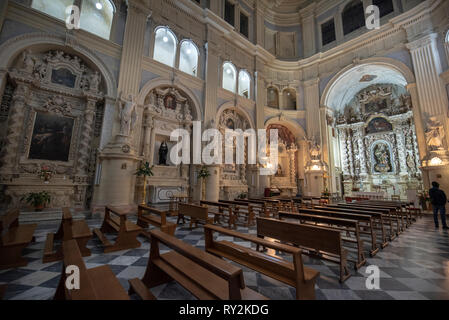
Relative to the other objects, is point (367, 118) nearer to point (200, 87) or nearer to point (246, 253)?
point (200, 87)

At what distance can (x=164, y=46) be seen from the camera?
11570 millimetres

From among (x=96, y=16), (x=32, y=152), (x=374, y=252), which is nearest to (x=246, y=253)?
(x=374, y=252)

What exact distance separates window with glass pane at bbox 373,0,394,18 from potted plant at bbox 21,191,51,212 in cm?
1948

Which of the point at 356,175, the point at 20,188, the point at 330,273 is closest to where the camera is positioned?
the point at 330,273

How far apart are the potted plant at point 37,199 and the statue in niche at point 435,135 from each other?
1536cm

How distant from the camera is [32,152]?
251 inches

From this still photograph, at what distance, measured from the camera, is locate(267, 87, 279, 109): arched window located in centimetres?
1539

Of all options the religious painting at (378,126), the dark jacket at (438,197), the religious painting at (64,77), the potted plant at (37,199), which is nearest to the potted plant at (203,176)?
the potted plant at (37,199)

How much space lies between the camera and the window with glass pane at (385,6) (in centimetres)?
1189

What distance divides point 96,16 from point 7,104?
615 cm

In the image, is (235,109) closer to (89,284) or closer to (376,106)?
(376,106)

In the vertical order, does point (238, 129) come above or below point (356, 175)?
above

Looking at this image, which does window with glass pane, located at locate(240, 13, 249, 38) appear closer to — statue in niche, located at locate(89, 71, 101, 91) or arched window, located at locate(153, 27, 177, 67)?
arched window, located at locate(153, 27, 177, 67)

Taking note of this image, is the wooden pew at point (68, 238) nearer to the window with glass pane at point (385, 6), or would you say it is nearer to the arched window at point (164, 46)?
the arched window at point (164, 46)
